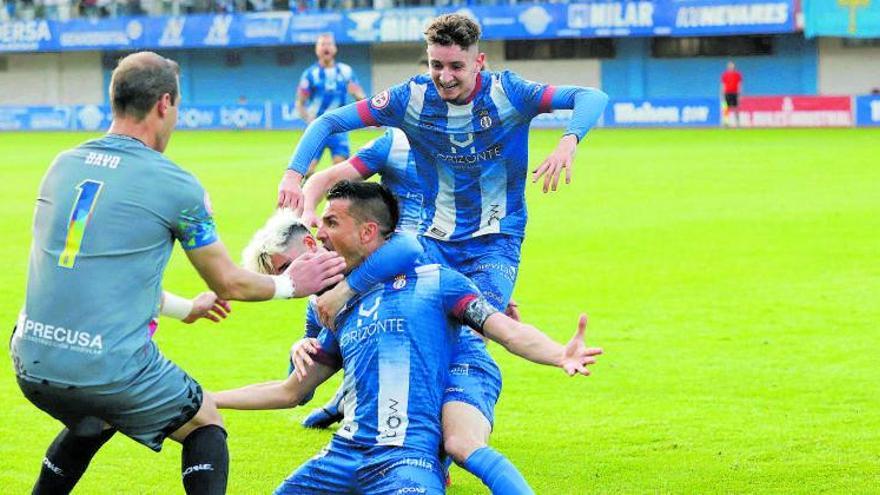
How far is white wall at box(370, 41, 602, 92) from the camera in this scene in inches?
2172

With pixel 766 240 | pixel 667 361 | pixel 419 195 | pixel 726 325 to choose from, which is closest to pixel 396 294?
pixel 419 195

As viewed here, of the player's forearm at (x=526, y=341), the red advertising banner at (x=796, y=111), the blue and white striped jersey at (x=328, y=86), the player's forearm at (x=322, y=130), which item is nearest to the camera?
the player's forearm at (x=526, y=341)

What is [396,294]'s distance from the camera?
6535 millimetres

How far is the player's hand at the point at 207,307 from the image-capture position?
22.2 feet

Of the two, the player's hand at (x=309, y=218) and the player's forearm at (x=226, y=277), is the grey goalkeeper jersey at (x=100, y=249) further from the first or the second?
the player's hand at (x=309, y=218)

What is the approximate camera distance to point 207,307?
22.2ft

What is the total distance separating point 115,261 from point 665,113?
43100mm

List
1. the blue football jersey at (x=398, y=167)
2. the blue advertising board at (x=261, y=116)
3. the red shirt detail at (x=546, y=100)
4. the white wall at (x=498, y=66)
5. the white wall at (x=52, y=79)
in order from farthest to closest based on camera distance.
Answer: the white wall at (x=52, y=79) → the white wall at (x=498, y=66) → the blue advertising board at (x=261, y=116) → the blue football jersey at (x=398, y=167) → the red shirt detail at (x=546, y=100)

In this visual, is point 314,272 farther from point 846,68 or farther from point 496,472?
point 846,68

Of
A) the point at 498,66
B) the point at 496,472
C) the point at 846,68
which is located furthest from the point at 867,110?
the point at 496,472

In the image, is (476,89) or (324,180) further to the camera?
(324,180)

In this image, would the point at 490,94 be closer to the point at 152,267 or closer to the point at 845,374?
the point at 152,267

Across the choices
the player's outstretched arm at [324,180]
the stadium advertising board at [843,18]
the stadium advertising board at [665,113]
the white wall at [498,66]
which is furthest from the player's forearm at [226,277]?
the white wall at [498,66]

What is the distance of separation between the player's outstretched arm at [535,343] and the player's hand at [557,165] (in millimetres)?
1124
